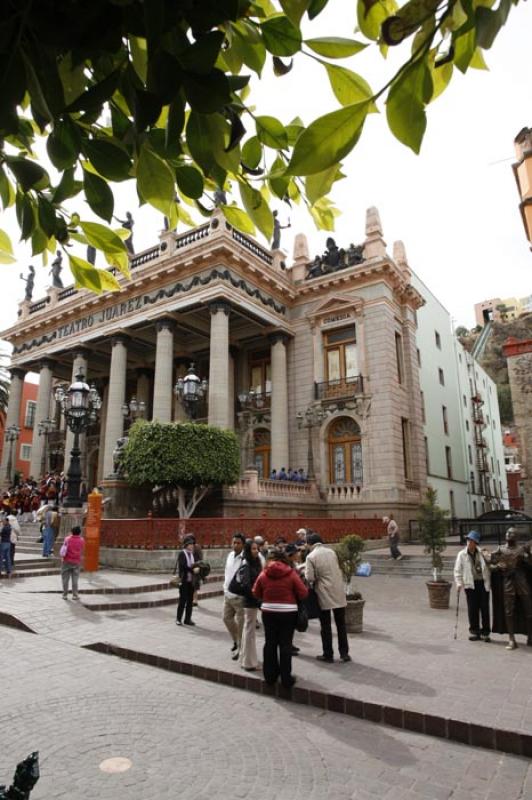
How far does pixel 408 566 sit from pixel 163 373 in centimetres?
1378

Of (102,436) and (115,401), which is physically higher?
(115,401)

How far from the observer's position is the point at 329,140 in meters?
1.22

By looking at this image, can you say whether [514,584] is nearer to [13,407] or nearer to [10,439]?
[10,439]

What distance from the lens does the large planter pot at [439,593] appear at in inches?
401

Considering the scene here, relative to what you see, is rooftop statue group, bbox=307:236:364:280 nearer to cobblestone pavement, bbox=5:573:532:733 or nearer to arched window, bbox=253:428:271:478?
arched window, bbox=253:428:271:478

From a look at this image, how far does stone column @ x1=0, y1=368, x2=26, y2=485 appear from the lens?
29953 millimetres

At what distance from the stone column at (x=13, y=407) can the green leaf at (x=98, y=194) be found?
99.8ft

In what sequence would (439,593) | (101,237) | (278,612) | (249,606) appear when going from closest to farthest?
(101,237), (278,612), (249,606), (439,593)

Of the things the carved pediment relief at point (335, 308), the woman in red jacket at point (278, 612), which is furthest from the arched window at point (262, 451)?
the woman in red jacket at point (278, 612)

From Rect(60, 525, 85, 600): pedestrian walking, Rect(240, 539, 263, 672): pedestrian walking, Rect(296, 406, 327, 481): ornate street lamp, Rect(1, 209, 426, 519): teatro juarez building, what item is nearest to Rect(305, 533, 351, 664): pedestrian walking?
Rect(240, 539, 263, 672): pedestrian walking

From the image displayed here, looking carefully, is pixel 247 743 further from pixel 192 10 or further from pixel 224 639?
pixel 192 10

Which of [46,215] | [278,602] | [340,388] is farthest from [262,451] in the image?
[46,215]

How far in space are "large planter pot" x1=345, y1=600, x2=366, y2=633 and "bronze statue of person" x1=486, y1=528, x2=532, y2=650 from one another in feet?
7.21

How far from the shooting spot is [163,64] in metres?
1.38
